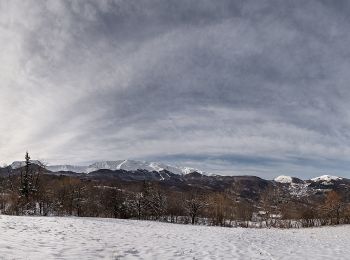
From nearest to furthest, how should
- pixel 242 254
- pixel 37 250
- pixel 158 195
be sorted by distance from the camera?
pixel 37 250
pixel 242 254
pixel 158 195

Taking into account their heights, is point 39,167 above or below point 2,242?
above

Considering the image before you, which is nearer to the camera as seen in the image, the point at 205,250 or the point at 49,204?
the point at 205,250

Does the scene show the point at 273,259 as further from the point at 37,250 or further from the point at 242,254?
the point at 37,250

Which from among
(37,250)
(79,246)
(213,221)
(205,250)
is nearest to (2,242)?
(37,250)

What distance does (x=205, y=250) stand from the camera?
73.4 feet

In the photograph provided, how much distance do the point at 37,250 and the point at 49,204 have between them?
91.9 meters

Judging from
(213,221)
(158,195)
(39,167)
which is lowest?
(213,221)

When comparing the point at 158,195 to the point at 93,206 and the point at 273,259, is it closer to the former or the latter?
the point at 93,206

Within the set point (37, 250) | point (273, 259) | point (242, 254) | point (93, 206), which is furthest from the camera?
point (93, 206)

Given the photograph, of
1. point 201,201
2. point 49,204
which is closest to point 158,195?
point 201,201

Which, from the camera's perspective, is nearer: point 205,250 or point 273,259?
point 273,259

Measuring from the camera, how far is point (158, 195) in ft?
328

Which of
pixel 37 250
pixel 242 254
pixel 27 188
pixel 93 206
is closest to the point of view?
pixel 37 250

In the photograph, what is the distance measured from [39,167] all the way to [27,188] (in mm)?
21235
